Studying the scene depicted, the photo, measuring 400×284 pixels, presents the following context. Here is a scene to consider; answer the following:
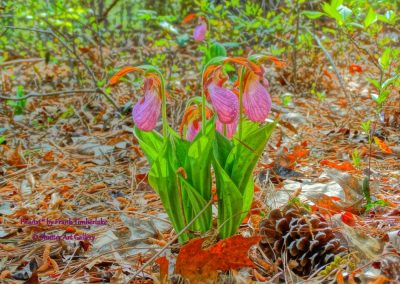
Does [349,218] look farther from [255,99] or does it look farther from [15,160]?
[15,160]

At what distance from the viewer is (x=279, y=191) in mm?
1846

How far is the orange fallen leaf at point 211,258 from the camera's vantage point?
121cm

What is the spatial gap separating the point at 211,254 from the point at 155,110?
406 millimetres

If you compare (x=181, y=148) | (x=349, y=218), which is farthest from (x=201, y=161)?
(x=349, y=218)

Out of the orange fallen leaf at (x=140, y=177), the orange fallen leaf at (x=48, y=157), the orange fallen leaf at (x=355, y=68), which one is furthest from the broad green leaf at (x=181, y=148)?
the orange fallen leaf at (x=355, y=68)

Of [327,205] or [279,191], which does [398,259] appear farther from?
[279,191]

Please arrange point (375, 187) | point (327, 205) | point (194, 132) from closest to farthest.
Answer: point (194, 132) < point (327, 205) < point (375, 187)

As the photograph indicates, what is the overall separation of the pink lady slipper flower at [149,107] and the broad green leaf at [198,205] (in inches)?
6.7

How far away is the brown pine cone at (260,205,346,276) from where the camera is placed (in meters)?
1.30

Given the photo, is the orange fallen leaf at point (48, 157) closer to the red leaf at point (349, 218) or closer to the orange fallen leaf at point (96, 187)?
the orange fallen leaf at point (96, 187)

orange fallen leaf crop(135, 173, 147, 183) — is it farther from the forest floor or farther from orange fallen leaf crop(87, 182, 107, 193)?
orange fallen leaf crop(87, 182, 107, 193)

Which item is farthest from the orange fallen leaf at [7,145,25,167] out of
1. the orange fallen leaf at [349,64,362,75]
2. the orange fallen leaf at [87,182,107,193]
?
the orange fallen leaf at [349,64,362,75]

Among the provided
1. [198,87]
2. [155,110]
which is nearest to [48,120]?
[198,87]

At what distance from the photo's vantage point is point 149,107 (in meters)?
1.27
